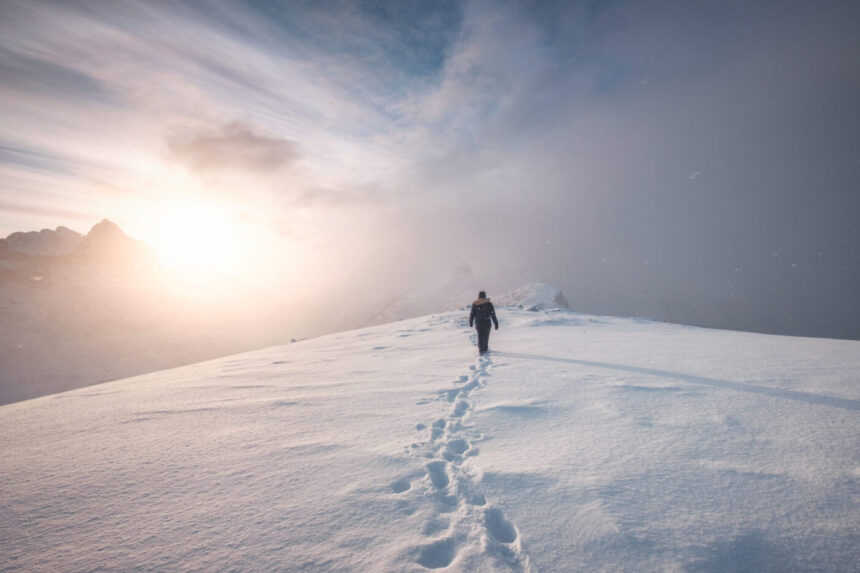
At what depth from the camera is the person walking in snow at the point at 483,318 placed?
9.20 meters

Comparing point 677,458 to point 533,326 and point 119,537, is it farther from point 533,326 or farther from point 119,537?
point 533,326

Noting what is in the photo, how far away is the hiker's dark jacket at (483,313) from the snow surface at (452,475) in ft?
11.1

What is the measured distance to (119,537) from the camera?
2.38 m

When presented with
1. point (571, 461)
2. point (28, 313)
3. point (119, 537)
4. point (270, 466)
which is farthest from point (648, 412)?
point (28, 313)

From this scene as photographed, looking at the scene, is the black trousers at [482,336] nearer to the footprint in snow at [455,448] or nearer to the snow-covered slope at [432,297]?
the footprint in snow at [455,448]

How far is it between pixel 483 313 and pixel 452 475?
6.74m

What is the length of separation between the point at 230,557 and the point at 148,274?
81.6 meters

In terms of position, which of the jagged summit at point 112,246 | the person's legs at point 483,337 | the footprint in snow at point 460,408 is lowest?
the footprint in snow at point 460,408

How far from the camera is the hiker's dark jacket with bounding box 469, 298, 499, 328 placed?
9453 millimetres

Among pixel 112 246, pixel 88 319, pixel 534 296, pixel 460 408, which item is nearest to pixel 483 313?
pixel 460 408

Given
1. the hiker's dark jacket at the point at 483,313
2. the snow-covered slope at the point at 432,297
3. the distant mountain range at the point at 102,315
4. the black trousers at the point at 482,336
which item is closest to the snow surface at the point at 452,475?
the black trousers at the point at 482,336

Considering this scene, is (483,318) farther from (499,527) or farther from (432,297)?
(432,297)

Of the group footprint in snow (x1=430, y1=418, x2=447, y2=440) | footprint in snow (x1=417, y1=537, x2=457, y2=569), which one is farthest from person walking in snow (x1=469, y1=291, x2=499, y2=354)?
footprint in snow (x1=417, y1=537, x2=457, y2=569)

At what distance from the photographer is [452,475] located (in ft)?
10.4
